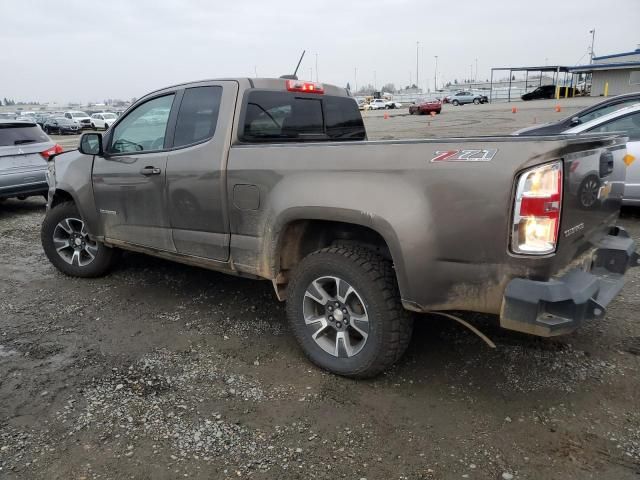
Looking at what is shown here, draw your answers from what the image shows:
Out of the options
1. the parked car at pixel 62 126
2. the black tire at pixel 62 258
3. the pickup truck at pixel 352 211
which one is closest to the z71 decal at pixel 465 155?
the pickup truck at pixel 352 211

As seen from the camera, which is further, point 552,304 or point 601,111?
point 601,111

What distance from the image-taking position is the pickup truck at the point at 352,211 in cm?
237

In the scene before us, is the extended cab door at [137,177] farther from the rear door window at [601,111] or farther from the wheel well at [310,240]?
the rear door window at [601,111]

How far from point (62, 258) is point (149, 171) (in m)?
1.99

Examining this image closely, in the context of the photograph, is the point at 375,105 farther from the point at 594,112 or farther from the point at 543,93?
the point at 594,112

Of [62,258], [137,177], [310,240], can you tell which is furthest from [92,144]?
[310,240]

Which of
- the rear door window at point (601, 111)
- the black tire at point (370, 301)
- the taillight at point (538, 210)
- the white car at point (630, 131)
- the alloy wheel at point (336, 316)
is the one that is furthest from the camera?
the rear door window at point (601, 111)

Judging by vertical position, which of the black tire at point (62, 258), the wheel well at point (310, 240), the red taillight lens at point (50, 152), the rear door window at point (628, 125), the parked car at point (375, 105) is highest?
the rear door window at point (628, 125)

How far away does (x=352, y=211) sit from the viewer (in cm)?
280

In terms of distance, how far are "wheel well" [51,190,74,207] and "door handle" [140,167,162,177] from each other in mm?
1481

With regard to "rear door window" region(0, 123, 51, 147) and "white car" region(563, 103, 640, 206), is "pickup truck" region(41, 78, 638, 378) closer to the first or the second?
"white car" region(563, 103, 640, 206)

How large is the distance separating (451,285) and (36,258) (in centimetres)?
543

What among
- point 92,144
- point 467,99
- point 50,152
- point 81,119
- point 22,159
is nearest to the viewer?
point 92,144

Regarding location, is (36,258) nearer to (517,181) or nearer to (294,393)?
(294,393)
